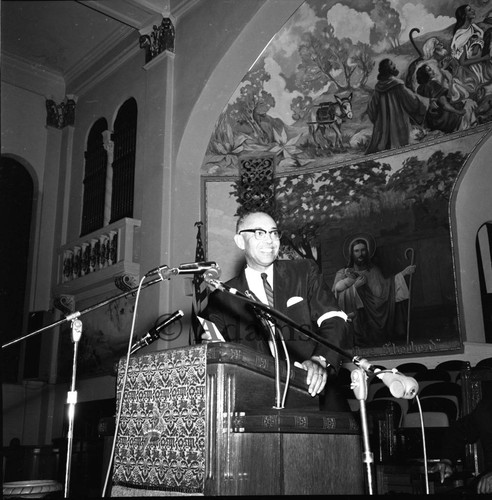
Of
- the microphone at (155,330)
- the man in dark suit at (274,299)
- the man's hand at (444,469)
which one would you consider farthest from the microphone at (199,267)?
the man's hand at (444,469)

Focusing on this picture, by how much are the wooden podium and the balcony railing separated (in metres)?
8.36

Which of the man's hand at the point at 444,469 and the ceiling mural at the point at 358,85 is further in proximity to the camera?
the ceiling mural at the point at 358,85

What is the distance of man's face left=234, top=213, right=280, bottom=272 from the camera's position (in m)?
3.98

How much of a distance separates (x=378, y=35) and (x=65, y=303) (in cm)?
755

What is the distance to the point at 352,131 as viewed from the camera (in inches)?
401

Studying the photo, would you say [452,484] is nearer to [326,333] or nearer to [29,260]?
[326,333]

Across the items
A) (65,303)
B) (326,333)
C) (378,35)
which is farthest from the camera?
(65,303)

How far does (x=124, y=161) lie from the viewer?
12.3 metres

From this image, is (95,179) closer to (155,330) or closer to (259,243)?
(259,243)

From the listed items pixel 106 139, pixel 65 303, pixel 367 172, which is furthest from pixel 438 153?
pixel 65 303

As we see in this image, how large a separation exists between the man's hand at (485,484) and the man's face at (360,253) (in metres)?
6.05

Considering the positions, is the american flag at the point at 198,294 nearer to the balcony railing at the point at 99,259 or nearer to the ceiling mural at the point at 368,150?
the ceiling mural at the point at 368,150

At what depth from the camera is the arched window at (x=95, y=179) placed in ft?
41.9

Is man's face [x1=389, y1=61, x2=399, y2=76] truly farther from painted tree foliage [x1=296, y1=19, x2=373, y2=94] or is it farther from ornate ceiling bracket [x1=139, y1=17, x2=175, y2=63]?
ornate ceiling bracket [x1=139, y1=17, x2=175, y2=63]
